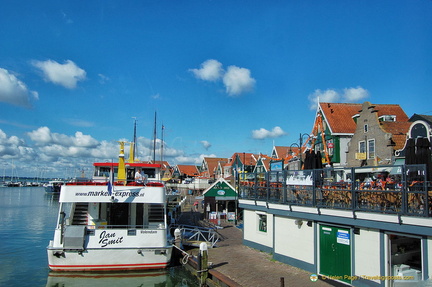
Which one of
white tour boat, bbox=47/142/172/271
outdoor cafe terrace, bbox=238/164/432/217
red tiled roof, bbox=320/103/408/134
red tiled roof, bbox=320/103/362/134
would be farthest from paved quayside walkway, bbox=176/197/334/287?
red tiled roof, bbox=320/103/408/134

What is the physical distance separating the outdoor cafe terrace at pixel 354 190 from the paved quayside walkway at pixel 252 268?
8.49 feet

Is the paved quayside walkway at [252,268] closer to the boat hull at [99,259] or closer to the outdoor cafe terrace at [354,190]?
the outdoor cafe terrace at [354,190]

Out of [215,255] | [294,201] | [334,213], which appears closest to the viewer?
[334,213]

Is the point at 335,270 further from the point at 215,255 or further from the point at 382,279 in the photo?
the point at 215,255

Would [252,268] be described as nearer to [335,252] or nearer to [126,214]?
[335,252]

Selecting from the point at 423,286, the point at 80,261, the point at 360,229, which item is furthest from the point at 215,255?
the point at 423,286

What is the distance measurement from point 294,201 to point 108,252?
8.64 m

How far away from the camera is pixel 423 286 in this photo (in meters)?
9.33

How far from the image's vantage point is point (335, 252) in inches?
497

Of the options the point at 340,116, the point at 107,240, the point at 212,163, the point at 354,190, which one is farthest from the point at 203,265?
the point at 212,163

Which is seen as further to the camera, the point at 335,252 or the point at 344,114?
the point at 344,114

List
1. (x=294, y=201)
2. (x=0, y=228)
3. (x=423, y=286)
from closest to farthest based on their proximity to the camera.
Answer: (x=423, y=286), (x=294, y=201), (x=0, y=228)

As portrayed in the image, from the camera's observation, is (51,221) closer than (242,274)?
No

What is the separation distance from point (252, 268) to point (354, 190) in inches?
214
